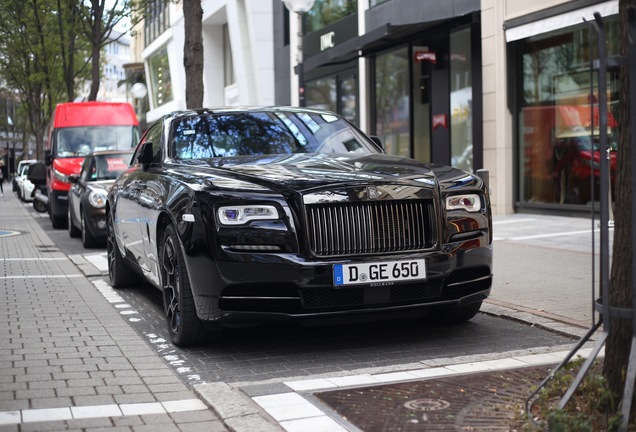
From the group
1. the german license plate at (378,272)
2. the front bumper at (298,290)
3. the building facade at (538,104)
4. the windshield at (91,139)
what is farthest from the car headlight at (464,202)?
the windshield at (91,139)

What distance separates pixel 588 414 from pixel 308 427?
116 centimetres

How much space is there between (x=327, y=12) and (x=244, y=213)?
75.4 feet

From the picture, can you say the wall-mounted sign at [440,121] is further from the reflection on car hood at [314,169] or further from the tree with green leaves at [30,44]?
the tree with green leaves at [30,44]

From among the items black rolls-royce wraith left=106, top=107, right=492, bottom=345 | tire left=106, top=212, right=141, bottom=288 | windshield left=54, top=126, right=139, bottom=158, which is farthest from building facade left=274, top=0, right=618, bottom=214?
black rolls-royce wraith left=106, top=107, right=492, bottom=345

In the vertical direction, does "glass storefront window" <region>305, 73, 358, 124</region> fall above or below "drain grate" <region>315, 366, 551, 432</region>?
above

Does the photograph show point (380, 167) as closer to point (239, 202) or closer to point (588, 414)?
point (239, 202)

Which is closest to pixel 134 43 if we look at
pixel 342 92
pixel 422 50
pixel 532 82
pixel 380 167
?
pixel 342 92

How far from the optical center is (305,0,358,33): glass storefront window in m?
26.0

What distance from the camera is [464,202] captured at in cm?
598

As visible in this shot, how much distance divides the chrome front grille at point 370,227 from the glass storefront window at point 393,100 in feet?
56.0

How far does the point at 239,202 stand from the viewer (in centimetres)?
553

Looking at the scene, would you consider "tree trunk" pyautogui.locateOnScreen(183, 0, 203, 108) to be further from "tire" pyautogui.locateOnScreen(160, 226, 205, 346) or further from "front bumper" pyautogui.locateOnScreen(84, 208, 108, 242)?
"tire" pyautogui.locateOnScreen(160, 226, 205, 346)

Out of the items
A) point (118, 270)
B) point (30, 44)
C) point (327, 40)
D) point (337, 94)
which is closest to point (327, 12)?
point (327, 40)

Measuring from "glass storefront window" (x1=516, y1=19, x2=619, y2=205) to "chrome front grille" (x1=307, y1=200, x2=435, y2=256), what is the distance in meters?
10.4
